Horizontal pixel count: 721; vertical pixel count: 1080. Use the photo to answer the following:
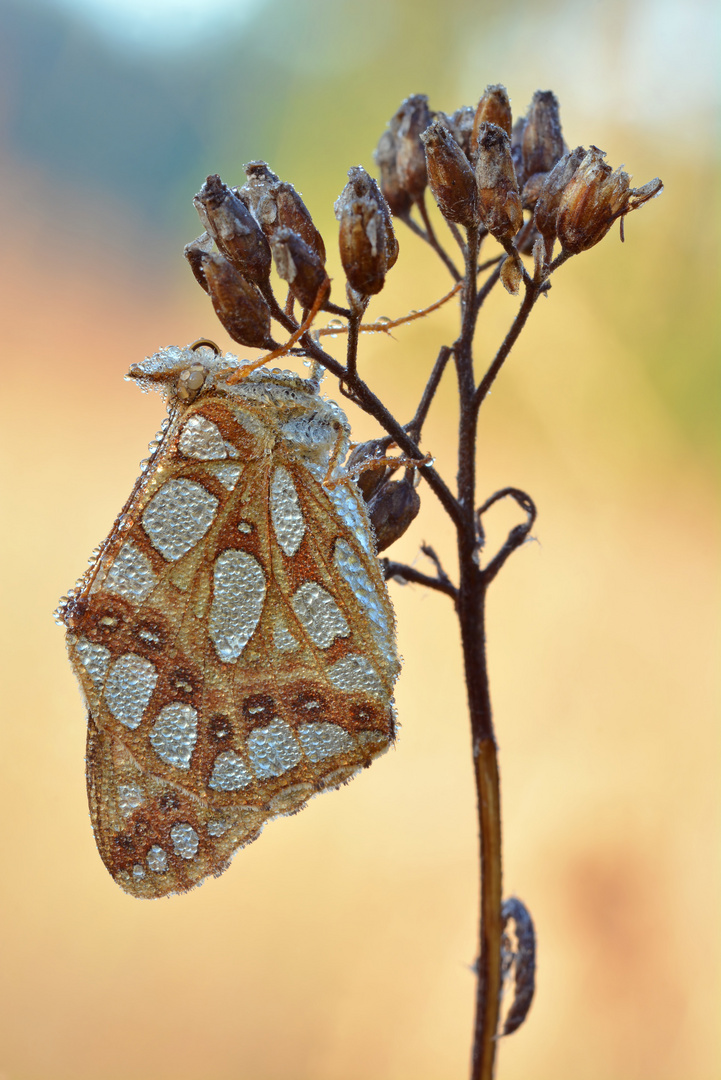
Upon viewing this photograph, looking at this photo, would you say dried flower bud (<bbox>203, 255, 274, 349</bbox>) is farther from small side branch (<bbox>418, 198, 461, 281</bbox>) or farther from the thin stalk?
small side branch (<bbox>418, 198, 461, 281</bbox>)

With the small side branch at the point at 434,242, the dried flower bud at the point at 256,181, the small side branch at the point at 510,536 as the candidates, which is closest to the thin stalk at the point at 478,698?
the small side branch at the point at 510,536

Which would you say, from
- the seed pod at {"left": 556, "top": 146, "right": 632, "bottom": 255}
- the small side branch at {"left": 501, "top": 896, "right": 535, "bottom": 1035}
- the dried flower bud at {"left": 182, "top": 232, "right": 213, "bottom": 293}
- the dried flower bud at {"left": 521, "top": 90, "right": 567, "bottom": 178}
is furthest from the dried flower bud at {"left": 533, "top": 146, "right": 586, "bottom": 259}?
the small side branch at {"left": 501, "top": 896, "right": 535, "bottom": 1035}

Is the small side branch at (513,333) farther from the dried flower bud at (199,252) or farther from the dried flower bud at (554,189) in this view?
the dried flower bud at (199,252)

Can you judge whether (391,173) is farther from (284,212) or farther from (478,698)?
(478,698)

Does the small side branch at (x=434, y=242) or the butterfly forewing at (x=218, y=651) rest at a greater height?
the small side branch at (x=434, y=242)

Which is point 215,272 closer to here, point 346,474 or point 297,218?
point 297,218

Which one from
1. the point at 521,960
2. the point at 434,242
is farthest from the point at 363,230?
the point at 521,960
